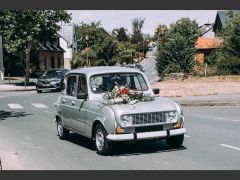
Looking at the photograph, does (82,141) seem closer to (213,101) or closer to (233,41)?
(213,101)

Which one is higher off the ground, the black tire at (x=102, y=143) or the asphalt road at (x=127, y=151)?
the black tire at (x=102, y=143)

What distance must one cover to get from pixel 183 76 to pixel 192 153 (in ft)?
89.6

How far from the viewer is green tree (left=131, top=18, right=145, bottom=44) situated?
5568 inches

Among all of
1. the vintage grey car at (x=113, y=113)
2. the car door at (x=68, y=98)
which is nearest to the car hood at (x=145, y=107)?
the vintage grey car at (x=113, y=113)

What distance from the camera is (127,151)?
10.9m

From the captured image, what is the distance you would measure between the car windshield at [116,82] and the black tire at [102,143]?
1123 millimetres

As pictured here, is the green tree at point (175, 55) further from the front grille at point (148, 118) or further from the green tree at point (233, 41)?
the front grille at point (148, 118)

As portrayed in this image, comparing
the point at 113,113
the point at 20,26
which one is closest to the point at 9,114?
the point at 113,113

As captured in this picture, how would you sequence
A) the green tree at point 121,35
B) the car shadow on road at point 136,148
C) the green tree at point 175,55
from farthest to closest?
the green tree at point 121,35 < the green tree at point 175,55 < the car shadow on road at point 136,148

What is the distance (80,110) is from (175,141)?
2282mm

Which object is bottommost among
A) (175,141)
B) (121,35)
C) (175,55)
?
(175,141)

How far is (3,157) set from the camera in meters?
10.3

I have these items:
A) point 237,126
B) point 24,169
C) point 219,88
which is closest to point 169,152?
point 24,169

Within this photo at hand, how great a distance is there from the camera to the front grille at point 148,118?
398 inches
